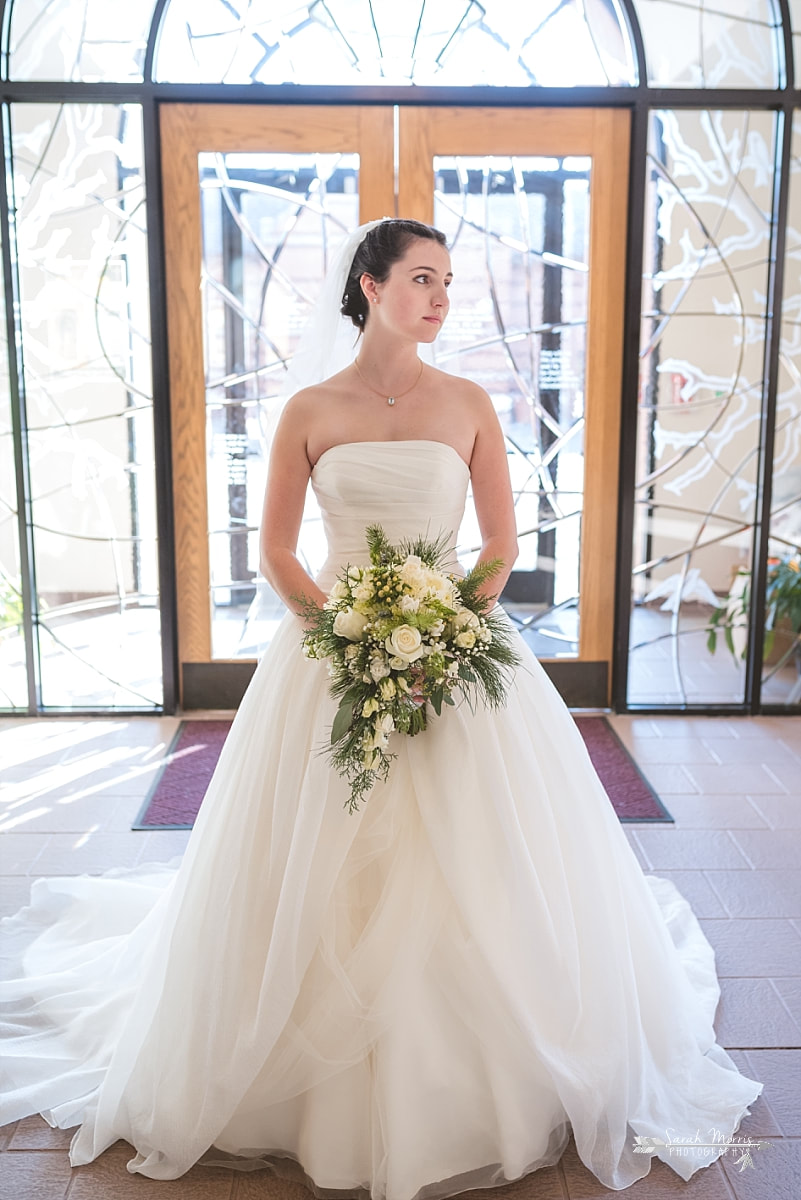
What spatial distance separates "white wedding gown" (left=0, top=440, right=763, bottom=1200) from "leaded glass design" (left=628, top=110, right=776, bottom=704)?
249cm

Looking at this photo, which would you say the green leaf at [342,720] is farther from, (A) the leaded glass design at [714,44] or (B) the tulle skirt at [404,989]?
(A) the leaded glass design at [714,44]

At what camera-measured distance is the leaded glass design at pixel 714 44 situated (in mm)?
4324

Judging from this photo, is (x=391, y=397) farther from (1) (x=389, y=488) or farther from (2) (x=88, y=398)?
(2) (x=88, y=398)

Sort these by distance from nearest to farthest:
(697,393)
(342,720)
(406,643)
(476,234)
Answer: (406,643)
(342,720)
(476,234)
(697,393)

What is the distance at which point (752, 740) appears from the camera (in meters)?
4.45

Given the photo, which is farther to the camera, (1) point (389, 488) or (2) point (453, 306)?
(2) point (453, 306)

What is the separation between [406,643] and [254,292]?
9.58 ft

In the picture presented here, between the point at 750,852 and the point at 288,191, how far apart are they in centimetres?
289

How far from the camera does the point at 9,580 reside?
464 cm

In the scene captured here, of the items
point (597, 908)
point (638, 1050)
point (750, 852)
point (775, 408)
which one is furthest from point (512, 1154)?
point (775, 408)

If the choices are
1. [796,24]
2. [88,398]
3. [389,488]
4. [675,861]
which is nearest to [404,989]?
[389,488]

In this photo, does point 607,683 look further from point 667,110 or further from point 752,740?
point 667,110

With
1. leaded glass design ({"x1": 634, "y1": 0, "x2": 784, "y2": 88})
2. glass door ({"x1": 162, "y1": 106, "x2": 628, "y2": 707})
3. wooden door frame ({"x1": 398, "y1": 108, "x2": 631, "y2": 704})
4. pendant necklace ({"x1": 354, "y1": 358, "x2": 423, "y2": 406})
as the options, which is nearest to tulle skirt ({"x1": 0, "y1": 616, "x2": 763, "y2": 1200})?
pendant necklace ({"x1": 354, "y1": 358, "x2": 423, "y2": 406})

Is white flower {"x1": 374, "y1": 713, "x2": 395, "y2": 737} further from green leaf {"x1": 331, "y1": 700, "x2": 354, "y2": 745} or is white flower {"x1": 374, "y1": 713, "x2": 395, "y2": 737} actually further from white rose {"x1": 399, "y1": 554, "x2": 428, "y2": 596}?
white rose {"x1": 399, "y1": 554, "x2": 428, "y2": 596}
